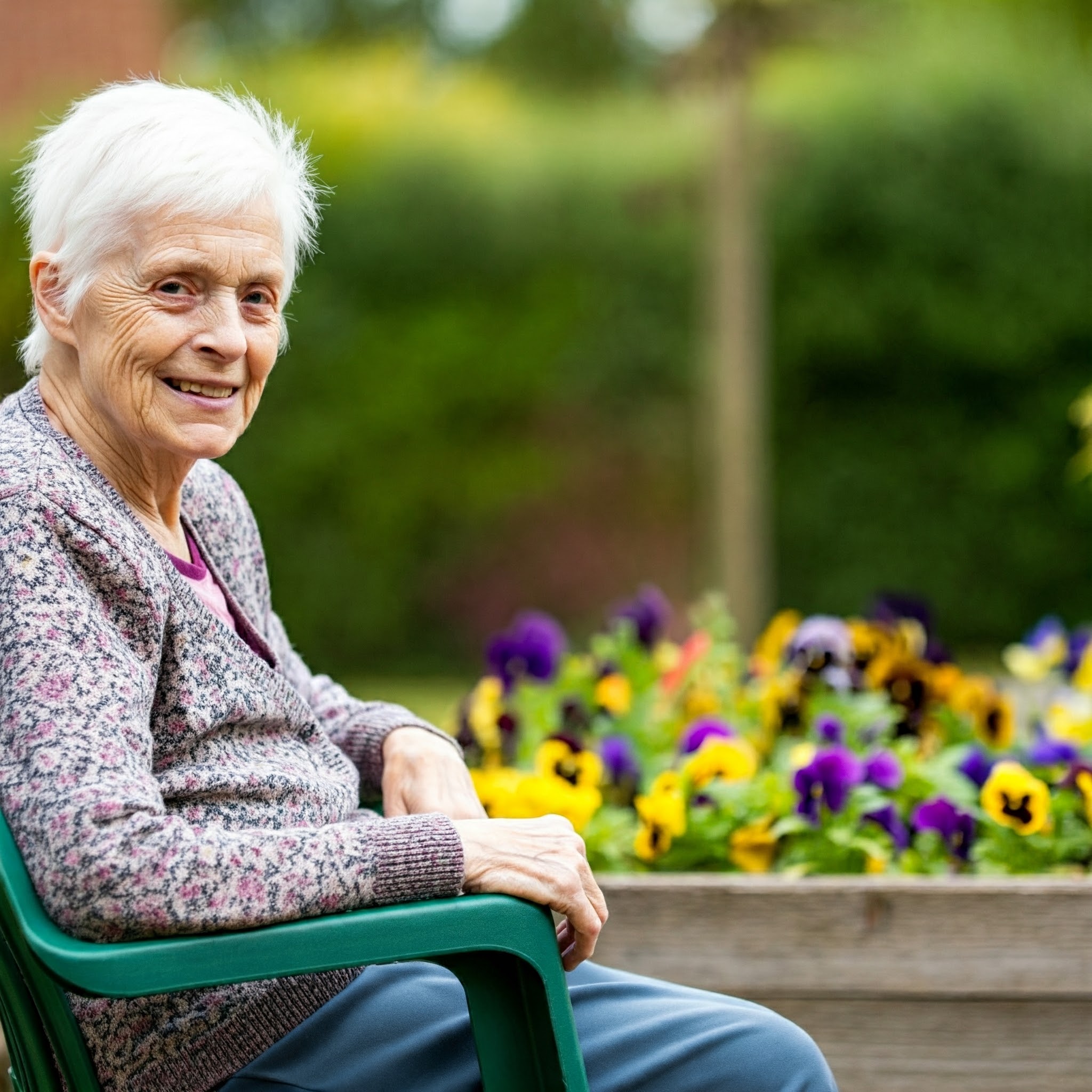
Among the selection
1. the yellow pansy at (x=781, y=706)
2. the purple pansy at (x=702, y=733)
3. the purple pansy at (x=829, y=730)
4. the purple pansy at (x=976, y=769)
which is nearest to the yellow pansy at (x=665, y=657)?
the yellow pansy at (x=781, y=706)

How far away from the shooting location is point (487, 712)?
3.16 metres

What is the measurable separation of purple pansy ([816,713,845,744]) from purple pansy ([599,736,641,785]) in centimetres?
36

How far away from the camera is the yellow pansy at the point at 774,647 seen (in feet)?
11.2

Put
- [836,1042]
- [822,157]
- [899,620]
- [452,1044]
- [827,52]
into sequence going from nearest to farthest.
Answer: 1. [452,1044]
2. [836,1042]
3. [899,620]
4. [827,52]
5. [822,157]

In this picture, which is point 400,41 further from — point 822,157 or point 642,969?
point 642,969

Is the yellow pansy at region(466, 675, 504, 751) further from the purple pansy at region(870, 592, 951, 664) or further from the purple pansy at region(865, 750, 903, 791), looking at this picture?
the purple pansy at region(870, 592, 951, 664)

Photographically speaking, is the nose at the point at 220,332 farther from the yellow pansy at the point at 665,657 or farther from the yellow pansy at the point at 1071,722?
the yellow pansy at the point at 665,657

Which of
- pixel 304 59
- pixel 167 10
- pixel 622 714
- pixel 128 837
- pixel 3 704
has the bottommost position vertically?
pixel 622 714

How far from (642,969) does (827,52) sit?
559cm

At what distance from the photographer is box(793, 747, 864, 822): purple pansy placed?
245cm

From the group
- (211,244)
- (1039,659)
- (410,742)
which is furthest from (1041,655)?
(211,244)

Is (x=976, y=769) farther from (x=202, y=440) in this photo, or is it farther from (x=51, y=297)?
(x=51, y=297)

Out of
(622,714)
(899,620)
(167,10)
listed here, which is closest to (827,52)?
(899,620)

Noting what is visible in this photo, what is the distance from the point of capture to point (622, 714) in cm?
324
